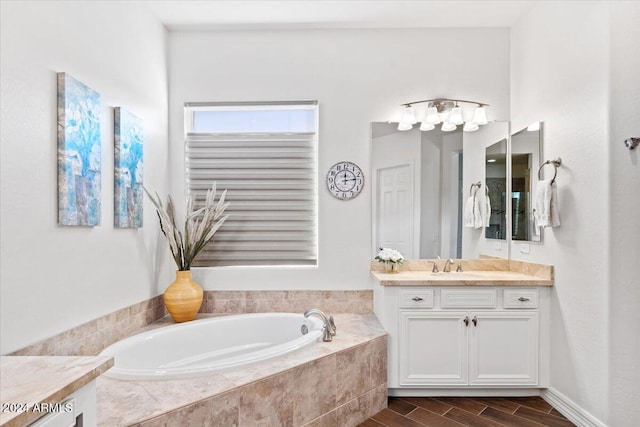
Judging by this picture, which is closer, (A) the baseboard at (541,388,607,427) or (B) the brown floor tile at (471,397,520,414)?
(A) the baseboard at (541,388,607,427)

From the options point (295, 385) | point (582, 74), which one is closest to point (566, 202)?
point (582, 74)

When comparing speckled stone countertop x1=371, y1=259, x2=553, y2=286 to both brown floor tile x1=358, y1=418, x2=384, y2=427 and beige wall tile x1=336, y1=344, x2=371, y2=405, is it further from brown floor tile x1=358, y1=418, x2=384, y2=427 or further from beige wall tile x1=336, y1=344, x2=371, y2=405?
brown floor tile x1=358, y1=418, x2=384, y2=427

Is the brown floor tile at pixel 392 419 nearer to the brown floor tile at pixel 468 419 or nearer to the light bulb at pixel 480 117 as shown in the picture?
the brown floor tile at pixel 468 419

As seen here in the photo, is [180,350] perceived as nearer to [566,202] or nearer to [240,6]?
[240,6]

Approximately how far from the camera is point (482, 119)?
3.12 metres

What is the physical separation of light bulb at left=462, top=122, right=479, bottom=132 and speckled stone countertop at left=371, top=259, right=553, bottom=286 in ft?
3.66

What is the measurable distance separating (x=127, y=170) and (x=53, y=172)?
2.15 ft

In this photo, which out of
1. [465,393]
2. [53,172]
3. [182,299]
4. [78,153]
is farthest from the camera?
[182,299]

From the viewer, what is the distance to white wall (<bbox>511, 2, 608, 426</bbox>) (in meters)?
2.13

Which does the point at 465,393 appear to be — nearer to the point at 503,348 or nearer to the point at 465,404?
the point at 465,404

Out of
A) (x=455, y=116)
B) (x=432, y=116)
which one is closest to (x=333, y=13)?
(x=432, y=116)

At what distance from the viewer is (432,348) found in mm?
2654

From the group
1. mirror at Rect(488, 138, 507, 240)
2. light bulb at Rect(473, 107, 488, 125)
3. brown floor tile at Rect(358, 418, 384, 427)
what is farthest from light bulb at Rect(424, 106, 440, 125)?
brown floor tile at Rect(358, 418, 384, 427)

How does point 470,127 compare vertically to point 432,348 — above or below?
above
